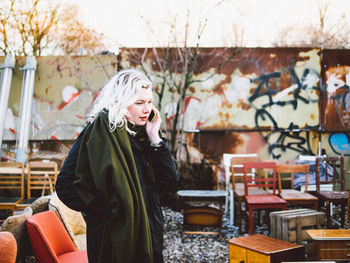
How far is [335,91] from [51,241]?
26.3ft

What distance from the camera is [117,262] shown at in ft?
5.46

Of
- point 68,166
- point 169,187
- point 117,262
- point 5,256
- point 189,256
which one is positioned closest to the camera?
point 117,262

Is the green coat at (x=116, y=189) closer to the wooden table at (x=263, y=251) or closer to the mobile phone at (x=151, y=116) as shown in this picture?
the mobile phone at (x=151, y=116)

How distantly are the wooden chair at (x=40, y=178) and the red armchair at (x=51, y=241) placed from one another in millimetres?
3196

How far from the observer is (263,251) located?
384cm

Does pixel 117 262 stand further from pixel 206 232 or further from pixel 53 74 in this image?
pixel 53 74

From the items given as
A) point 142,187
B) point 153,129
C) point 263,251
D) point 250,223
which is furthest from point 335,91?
point 142,187

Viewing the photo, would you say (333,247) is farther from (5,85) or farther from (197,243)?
(5,85)

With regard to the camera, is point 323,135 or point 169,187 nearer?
point 169,187

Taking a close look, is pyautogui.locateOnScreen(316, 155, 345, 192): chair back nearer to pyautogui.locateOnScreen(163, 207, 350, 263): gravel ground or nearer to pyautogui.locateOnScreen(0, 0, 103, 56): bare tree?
pyautogui.locateOnScreen(163, 207, 350, 263): gravel ground

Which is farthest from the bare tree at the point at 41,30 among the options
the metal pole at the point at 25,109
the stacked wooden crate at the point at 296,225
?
the stacked wooden crate at the point at 296,225

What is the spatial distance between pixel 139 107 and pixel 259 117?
290 inches

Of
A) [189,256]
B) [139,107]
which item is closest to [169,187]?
[139,107]

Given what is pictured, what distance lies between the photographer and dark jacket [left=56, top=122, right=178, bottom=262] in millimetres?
1745
